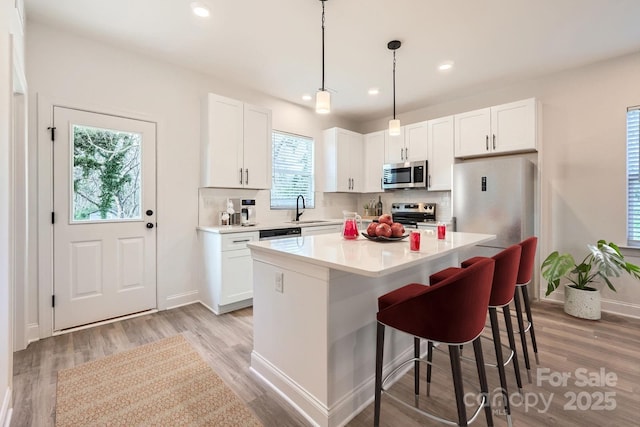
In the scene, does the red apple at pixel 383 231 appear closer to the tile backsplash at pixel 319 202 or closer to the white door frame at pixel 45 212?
the tile backsplash at pixel 319 202

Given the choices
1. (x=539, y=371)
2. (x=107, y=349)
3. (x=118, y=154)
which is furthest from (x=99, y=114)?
(x=539, y=371)

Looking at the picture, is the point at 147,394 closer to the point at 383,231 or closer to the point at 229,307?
the point at 229,307

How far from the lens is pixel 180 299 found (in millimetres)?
3400

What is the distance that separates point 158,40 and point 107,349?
2.86m

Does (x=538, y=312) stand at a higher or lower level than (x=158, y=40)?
lower

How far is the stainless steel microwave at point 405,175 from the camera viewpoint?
4305mm

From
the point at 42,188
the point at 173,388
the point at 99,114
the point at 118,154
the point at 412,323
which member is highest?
the point at 99,114

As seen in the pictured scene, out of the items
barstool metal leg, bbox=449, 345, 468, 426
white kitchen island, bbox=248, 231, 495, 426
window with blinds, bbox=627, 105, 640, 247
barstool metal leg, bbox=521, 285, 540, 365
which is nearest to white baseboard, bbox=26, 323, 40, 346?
white kitchen island, bbox=248, 231, 495, 426

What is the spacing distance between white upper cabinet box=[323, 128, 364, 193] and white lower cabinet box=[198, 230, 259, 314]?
1.92 metres

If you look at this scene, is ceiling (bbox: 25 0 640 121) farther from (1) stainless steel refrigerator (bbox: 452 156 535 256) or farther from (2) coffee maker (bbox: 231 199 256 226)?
(2) coffee maker (bbox: 231 199 256 226)

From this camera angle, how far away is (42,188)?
2.58 m

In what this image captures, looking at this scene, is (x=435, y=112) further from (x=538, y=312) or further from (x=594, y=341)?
(x=594, y=341)

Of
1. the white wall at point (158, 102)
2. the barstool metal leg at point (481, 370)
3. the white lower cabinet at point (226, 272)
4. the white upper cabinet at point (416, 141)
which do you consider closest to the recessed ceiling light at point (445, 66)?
the white upper cabinet at point (416, 141)

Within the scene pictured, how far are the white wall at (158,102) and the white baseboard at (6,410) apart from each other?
41.8 inches
